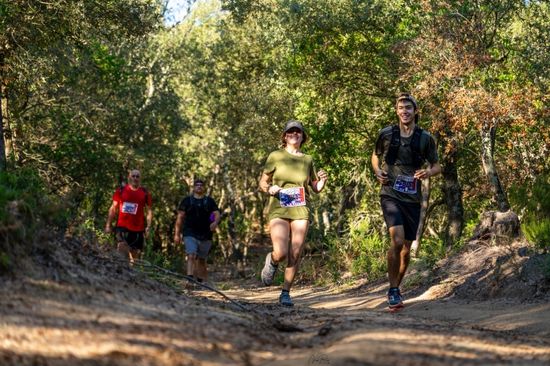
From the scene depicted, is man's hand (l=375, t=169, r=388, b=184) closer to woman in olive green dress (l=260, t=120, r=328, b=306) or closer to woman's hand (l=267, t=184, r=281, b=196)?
woman in olive green dress (l=260, t=120, r=328, b=306)

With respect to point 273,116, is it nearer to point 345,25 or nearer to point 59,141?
point 59,141

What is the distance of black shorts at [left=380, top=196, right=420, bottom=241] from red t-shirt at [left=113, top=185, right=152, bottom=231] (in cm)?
582

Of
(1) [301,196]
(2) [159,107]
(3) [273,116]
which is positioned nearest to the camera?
(1) [301,196]

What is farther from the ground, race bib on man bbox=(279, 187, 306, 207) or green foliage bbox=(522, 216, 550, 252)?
race bib on man bbox=(279, 187, 306, 207)

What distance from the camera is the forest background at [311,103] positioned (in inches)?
634

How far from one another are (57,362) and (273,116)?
85.6ft

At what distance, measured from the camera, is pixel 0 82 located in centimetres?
1903

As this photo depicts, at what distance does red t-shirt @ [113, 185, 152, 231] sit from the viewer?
14.4 metres

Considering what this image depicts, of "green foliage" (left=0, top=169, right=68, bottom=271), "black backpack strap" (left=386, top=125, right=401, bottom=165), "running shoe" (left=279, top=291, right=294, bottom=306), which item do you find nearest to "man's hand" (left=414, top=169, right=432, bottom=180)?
"black backpack strap" (left=386, top=125, right=401, bottom=165)

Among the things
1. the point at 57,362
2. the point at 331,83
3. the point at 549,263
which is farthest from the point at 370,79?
the point at 57,362

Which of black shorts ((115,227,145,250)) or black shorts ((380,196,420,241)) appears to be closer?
black shorts ((380,196,420,241))

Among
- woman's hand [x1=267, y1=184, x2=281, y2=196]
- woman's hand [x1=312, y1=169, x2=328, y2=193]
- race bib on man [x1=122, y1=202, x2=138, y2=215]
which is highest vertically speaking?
woman's hand [x1=312, y1=169, x2=328, y2=193]

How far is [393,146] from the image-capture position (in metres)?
9.64

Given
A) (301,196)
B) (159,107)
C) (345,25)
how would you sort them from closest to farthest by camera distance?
1. (301,196)
2. (345,25)
3. (159,107)
